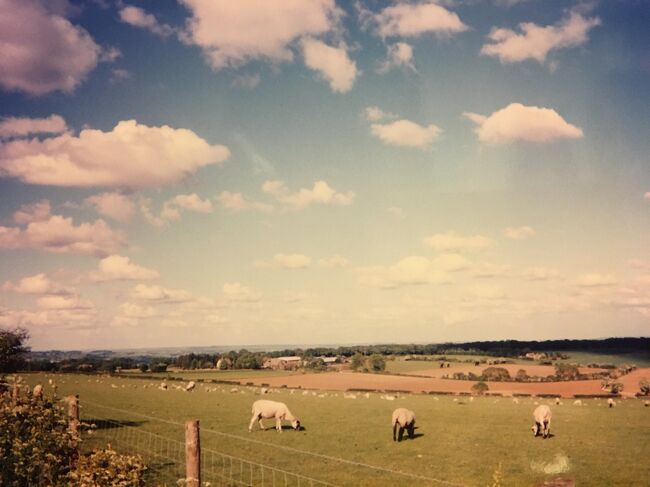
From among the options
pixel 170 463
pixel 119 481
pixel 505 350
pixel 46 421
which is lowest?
pixel 505 350

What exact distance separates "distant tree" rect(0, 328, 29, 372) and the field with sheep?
21.4 ft

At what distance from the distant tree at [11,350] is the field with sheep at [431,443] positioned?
6515 mm

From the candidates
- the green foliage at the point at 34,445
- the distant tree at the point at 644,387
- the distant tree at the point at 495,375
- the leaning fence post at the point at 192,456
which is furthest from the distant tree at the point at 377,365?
the leaning fence post at the point at 192,456

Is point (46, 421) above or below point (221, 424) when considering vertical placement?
above

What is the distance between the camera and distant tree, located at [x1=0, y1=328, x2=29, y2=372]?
26391 millimetres

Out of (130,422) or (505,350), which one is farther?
(505,350)

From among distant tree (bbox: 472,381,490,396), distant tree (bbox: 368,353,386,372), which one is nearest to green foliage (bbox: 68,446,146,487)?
distant tree (bbox: 472,381,490,396)

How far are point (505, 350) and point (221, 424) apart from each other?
182 m

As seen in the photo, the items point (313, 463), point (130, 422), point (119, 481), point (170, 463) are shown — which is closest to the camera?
→ point (119, 481)

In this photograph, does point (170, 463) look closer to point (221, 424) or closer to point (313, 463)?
point (313, 463)

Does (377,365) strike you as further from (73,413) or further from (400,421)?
(73,413)

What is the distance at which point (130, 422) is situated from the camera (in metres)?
33.4

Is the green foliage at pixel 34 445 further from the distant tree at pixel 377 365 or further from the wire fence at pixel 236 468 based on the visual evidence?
the distant tree at pixel 377 365

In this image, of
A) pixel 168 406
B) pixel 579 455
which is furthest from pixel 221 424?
pixel 579 455
